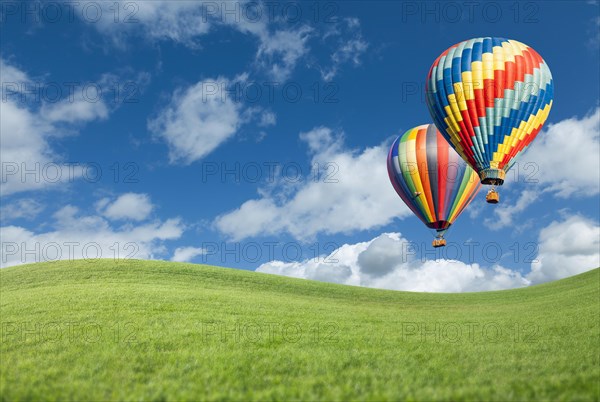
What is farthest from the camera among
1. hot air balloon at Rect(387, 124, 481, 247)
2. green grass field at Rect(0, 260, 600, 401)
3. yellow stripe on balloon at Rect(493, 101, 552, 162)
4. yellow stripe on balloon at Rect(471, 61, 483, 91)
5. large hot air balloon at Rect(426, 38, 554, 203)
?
hot air balloon at Rect(387, 124, 481, 247)

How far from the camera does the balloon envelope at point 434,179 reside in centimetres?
3119

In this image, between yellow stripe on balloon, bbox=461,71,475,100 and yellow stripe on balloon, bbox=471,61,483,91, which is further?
yellow stripe on balloon, bbox=461,71,475,100

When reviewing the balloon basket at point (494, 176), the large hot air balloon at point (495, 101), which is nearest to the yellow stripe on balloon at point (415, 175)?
the large hot air balloon at point (495, 101)

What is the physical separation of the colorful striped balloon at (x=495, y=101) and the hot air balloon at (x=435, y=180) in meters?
5.27

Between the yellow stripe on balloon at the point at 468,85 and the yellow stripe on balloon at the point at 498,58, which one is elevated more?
the yellow stripe on balloon at the point at 498,58

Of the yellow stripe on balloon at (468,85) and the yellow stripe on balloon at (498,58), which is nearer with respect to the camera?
the yellow stripe on balloon at (498,58)

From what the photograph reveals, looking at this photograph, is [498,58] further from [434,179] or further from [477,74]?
[434,179]

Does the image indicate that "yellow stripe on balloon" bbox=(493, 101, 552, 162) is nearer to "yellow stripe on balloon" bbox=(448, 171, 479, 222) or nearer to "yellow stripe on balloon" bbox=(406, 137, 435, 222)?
"yellow stripe on balloon" bbox=(448, 171, 479, 222)

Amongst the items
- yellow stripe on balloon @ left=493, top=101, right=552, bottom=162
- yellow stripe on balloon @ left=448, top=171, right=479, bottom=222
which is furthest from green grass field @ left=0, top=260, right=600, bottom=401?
yellow stripe on balloon @ left=448, top=171, right=479, bottom=222

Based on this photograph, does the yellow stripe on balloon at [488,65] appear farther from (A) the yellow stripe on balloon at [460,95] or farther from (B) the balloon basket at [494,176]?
(B) the balloon basket at [494,176]

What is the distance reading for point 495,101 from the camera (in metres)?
24.2

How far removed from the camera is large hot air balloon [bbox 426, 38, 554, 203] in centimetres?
2436

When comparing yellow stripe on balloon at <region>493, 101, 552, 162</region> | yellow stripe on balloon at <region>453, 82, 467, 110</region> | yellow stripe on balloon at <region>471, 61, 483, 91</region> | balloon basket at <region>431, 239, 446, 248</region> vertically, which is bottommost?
balloon basket at <region>431, 239, 446, 248</region>

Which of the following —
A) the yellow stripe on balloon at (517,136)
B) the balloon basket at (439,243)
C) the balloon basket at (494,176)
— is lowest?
the balloon basket at (439,243)
